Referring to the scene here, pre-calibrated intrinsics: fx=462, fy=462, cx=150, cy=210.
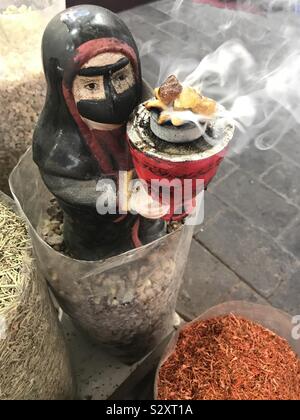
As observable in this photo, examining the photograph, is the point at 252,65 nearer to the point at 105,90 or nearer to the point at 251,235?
the point at 251,235

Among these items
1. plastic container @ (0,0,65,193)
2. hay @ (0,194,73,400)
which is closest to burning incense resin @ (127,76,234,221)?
hay @ (0,194,73,400)

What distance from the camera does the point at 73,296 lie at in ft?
3.15

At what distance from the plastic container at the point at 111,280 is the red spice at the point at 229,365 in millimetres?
104

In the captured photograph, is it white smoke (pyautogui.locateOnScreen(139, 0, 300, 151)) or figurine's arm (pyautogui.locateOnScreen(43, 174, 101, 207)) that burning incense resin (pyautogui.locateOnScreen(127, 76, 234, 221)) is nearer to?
figurine's arm (pyautogui.locateOnScreen(43, 174, 101, 207))

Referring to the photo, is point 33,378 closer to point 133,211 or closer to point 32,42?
point 133,211

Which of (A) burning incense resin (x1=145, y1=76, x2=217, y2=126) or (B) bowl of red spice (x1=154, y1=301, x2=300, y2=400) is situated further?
(B) bowl of red spice (x1=154, y1=301, x2=300, y2=400)

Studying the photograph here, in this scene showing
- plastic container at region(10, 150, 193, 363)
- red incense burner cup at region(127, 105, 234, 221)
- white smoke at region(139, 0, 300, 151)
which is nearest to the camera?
red incense burner cup at region(127, 105, 234, 221)

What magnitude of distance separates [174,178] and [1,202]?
0.42 m

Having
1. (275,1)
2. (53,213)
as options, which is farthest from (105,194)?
(275,1)

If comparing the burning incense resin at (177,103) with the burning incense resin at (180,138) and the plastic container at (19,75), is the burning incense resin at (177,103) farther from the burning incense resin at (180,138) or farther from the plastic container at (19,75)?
the plastic container at (19,75)

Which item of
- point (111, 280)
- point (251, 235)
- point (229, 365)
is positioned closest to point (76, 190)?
point (111, 280)

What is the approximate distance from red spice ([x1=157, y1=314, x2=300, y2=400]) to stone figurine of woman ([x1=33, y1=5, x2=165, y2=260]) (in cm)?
35

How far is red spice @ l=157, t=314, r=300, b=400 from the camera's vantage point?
974mm

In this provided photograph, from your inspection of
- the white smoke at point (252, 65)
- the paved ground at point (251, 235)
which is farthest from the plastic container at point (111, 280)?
the white smoke at point (252, 65)
